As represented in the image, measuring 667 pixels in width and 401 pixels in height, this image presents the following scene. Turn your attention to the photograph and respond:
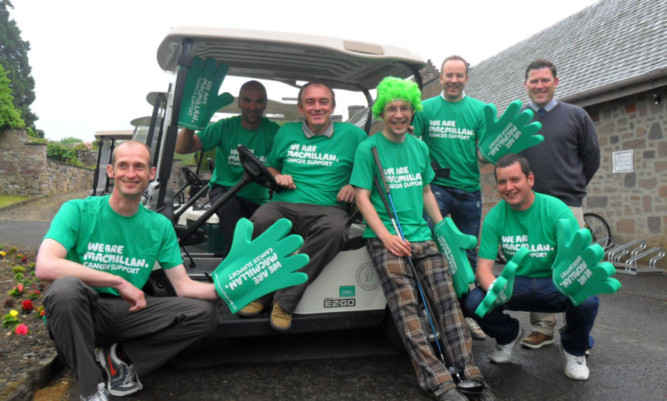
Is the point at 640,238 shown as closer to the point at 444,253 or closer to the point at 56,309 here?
the point at 444,253

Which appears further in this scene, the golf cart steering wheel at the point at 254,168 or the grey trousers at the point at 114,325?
the golf cart steering wheel at the point at 254,168

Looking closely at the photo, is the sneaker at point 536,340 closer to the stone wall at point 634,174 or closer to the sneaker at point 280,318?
the sneaker at point 280,318

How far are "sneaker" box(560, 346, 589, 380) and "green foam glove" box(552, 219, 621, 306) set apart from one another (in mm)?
448

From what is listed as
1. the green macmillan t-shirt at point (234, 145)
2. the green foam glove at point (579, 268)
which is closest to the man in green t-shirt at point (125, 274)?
the green macmillan t-shirt at point (234, 145)

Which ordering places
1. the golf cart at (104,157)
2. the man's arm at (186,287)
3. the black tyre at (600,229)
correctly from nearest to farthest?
1. the man's arm at (186,287)
2. the golf cart at (104,157)
3. the black tyre at (600,229)

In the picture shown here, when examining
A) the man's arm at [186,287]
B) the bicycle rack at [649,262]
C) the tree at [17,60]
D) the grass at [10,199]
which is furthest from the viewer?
the tree at [17,60]

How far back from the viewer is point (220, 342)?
3.73 meters

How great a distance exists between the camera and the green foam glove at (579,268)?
8.27 ft

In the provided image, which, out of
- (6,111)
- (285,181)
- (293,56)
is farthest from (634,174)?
(6,111)

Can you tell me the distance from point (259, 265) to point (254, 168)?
2.83 ft

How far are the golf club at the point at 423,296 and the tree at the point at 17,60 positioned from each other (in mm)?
45097

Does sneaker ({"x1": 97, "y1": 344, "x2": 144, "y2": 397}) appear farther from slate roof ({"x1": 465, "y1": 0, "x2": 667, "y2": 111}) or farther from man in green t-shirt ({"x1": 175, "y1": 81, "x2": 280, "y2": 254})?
slate roof ({"x1": 465, "y1": 0, "x2": 667, "y2": 111})

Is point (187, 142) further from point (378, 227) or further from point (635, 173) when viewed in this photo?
point (635, 173)

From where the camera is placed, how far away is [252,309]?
9.96ft
